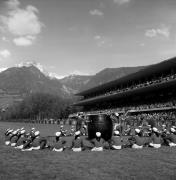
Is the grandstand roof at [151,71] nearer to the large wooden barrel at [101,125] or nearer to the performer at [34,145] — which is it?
the large wooden barrel at [101,125]

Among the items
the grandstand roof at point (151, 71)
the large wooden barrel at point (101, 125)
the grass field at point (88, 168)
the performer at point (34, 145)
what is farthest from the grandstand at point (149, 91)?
the grass field at point (88, 168)

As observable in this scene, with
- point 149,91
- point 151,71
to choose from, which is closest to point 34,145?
A: point 151,71

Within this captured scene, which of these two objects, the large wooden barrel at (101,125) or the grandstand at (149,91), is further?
the grandstand at (149,91)

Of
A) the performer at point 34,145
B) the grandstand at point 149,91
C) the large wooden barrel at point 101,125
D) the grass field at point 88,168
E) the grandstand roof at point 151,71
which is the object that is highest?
the grandstand roof at point 151,71

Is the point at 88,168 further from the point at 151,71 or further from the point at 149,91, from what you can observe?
the point at 149,91

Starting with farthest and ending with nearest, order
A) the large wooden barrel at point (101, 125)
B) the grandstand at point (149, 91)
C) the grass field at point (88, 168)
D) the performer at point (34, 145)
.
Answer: the grandstand at point (149, 91)
the large wooden barrel at point (101, 125)
the performer at point (34, 145)
the grass field at point (88, 168)

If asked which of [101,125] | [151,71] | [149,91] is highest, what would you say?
[151,71]

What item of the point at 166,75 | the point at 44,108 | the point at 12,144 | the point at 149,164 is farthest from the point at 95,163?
the point at 44,108

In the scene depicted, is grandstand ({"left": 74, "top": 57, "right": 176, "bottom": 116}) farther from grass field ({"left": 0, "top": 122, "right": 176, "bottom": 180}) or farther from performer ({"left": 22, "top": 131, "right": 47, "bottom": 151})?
Result: grass field ({"left": 0, "top": 122, "right": 176, "bottom": 180})

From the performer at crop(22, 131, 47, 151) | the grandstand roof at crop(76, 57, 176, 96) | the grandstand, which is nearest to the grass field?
the performer at crop(22, 131, 47, 151)

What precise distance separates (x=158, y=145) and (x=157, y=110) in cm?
3128

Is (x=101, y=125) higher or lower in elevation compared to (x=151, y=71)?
lower

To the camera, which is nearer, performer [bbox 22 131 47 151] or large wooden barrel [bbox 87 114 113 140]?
performer [bbox 22 131 47 151]

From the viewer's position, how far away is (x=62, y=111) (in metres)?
104
